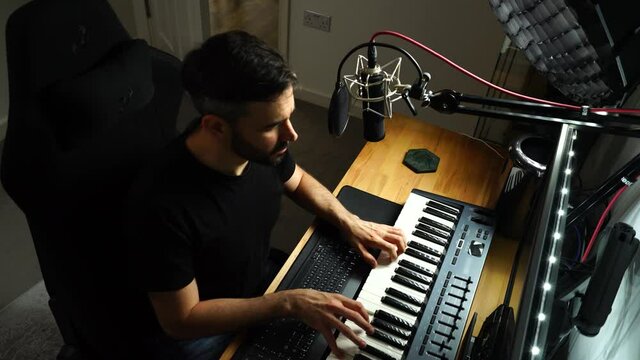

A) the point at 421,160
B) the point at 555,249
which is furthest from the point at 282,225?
the point at 555,249

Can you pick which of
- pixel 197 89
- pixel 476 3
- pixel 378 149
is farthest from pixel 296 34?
pixel 197 89

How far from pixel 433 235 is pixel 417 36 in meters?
1.67

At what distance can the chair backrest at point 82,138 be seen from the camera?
0.99 m

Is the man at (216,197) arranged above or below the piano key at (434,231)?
above

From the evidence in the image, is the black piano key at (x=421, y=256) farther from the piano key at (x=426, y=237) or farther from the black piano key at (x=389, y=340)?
the black piano key at (x=389, y=340)

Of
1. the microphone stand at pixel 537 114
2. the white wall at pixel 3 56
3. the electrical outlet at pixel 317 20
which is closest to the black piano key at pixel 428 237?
the microphone stand at pixel 537 114

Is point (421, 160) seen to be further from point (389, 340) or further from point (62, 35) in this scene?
point (62, 35)

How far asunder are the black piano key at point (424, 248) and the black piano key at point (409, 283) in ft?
0.35

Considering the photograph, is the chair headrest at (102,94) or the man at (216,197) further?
the man at (216,197)

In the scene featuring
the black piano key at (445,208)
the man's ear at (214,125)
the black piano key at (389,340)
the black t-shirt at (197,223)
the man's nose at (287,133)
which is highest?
the man's ear at (214,125)

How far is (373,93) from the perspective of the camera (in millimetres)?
1009

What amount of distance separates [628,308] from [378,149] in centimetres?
84

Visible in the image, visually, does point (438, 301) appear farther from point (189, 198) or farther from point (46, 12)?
point (46, 12)

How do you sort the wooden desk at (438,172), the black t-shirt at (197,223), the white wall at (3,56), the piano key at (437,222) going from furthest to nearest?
the white wall at (3,56) → the wooden desk at (438,172) → the piano key at (437,222) → the black t-shirt at (197,223)
